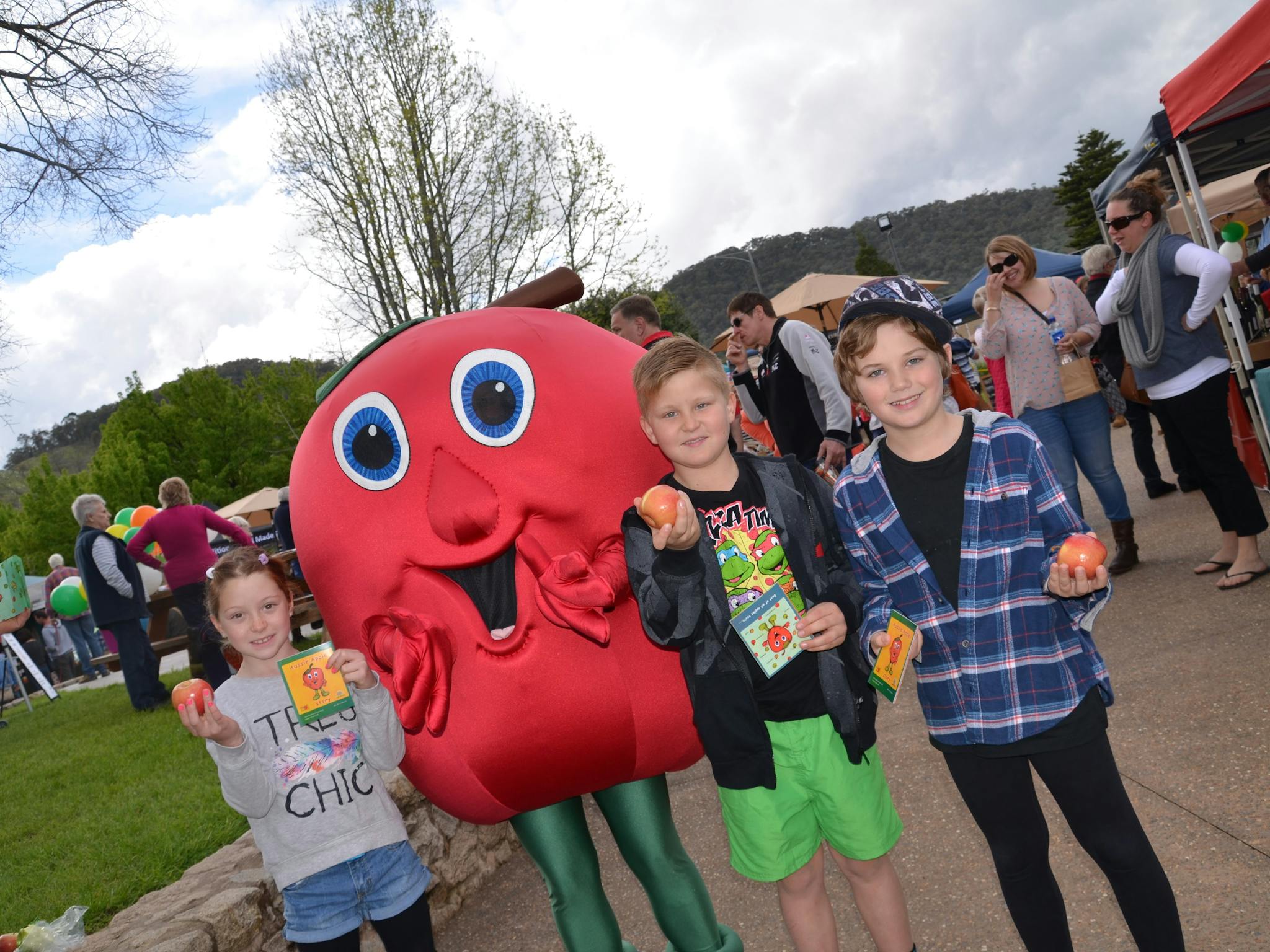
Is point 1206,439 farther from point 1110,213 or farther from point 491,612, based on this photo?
point 491,612

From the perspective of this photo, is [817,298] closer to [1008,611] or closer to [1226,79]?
[1226,79]

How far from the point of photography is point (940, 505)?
2043mm

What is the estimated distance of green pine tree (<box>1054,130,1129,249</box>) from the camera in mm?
44031

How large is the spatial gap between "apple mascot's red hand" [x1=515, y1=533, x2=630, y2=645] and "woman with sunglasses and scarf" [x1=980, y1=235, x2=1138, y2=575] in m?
3.43

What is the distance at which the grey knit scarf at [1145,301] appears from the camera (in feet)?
14.7

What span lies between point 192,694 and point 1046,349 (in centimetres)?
433

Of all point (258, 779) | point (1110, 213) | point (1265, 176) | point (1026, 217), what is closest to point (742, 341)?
point (1110, 213)

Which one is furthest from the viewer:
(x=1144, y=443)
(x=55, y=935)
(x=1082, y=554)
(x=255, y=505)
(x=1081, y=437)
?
(x=255, y=505)

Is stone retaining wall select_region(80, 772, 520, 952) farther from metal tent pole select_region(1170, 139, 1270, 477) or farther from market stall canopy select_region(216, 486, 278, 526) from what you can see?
market stall canopy select_region(216, 486, 278, 526)

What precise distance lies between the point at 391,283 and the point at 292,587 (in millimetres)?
9557

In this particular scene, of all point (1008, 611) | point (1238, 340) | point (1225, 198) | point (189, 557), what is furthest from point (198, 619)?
point (1225, 198)

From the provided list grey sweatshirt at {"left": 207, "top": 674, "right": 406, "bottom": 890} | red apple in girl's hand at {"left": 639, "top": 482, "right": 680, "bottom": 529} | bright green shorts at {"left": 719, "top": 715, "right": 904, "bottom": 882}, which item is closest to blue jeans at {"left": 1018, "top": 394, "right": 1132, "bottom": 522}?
bright green shorts at {"left": 719, "top": 715, "right": 904, "bottom": 882}

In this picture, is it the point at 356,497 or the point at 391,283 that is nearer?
the point at 356,497

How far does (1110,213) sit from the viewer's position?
182 inches
